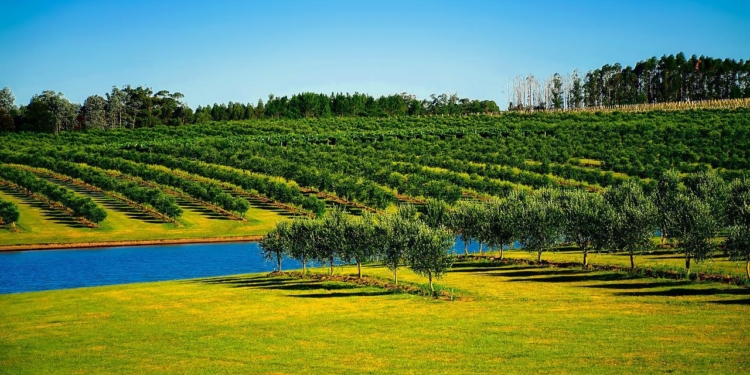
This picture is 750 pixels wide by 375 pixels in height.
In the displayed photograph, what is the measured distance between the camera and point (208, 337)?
66.5m

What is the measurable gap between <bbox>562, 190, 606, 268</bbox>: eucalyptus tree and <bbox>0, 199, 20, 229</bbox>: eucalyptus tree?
11651 centimetres

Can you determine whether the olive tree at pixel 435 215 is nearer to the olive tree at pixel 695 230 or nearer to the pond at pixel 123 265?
the pond at pixel 123 265

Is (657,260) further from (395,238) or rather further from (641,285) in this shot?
(395,238)

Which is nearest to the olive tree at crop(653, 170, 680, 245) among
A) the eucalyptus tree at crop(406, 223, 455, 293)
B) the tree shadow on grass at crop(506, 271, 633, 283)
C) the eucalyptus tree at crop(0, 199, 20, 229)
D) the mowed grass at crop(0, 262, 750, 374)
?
the tree shadow on grass at crop(506, 271, 633, 283)

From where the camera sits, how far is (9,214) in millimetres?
164875

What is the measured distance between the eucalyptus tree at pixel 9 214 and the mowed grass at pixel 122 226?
170cm

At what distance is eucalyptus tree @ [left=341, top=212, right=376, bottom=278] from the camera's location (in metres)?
102

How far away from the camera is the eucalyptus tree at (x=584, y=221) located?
105062mm

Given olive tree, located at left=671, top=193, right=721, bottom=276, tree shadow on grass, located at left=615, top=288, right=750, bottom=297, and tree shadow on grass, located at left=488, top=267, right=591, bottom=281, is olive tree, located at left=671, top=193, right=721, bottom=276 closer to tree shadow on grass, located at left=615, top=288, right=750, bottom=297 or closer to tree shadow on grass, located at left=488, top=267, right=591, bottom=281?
tree shadow on grass, located at left=615, top=288, right=750, bottom=297

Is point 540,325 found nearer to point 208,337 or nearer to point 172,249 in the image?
point 208,337

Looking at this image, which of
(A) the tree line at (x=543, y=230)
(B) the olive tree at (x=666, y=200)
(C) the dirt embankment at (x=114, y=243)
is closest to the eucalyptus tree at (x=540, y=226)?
(A) the tree line at (x=543, y=230)

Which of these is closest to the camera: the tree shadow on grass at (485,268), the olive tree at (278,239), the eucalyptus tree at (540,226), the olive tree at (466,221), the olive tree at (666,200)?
the olive tree at (666,200)

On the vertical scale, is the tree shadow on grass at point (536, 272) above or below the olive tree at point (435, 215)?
below

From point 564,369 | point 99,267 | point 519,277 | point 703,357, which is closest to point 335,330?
point 564,369
